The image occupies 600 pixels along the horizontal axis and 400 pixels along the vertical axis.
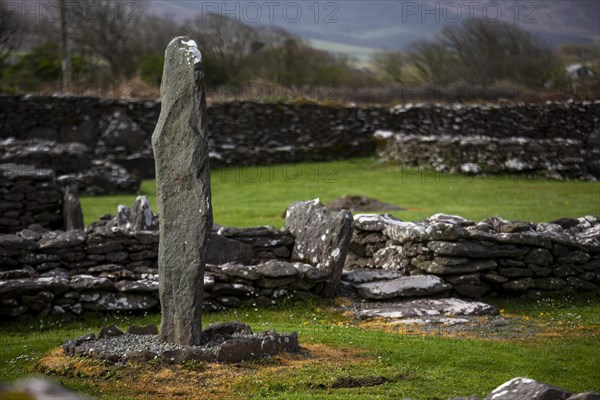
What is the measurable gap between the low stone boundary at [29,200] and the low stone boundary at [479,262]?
8916 mm

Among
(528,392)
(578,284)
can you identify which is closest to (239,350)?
(528,392)

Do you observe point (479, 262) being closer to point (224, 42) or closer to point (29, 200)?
point (29, 200)

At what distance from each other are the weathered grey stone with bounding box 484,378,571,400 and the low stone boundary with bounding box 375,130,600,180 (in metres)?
23.5

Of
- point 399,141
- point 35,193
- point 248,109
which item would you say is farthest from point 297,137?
point 35,193

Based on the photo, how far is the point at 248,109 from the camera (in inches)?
1346

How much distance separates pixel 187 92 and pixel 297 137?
2564 centimetres

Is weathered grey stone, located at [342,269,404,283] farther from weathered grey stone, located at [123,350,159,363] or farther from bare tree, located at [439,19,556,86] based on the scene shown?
bare tree, located at [439,19,556,86]

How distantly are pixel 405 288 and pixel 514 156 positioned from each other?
1720cm

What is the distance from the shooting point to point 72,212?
18.3 m

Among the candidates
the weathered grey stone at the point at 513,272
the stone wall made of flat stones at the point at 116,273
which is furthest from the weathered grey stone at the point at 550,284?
the stone wall made of flat stones at the point at 116,273

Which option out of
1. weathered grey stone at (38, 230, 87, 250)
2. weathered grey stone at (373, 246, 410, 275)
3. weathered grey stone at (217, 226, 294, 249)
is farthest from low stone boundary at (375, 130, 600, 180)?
weathered grey stone at (38, 230, 87, 250)

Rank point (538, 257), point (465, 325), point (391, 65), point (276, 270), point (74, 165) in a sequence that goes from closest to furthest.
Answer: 1. point (465, 325)
2. point (276, 270)
3. point (538, 257)
4. point (74, 165)
5. point (391, 65)

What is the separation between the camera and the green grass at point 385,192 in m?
20.8

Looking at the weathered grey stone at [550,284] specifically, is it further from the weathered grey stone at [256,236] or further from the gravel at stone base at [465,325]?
the weathered grey stone at [256,236]
